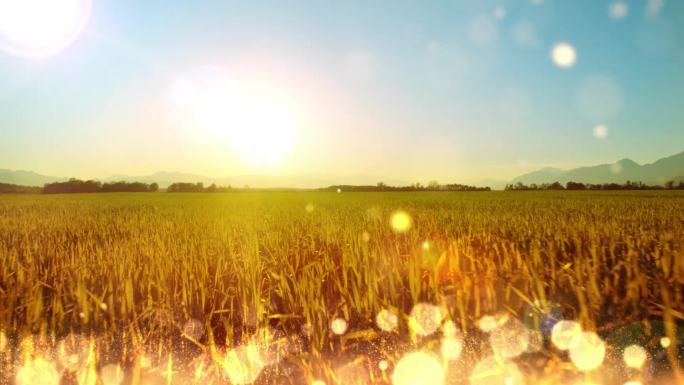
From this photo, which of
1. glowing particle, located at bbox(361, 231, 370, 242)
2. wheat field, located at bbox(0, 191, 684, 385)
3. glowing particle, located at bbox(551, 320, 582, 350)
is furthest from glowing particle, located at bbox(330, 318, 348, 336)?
glowing particle, located at bbox(361, 231, 370, 242)

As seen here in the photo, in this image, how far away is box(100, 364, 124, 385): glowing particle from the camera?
1685 millimetres

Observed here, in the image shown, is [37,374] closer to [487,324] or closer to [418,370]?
[418,370]

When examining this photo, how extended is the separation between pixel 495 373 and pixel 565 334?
57cm

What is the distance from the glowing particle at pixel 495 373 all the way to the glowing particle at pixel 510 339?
0.10 m

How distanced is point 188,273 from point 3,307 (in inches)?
42.9

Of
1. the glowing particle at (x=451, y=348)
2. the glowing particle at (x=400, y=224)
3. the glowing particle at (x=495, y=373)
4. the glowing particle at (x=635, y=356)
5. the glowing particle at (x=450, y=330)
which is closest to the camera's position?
the glowing particle at (x=495, y=373)

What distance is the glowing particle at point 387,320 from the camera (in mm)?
2070

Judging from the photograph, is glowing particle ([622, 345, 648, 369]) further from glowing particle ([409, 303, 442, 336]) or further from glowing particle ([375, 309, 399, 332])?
glowing particle ([375, 309, 399, 332])

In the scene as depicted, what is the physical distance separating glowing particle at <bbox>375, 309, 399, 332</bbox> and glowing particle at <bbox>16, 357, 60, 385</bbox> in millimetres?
1489

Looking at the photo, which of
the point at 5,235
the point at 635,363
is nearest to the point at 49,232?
the point at 5,235

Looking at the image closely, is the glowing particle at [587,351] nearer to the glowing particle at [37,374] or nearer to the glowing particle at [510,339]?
the glowing particle at [510,339]

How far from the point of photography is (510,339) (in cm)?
194

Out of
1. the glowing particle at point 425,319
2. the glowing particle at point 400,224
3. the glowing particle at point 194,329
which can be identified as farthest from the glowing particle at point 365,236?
the glowing particle at point 194,329

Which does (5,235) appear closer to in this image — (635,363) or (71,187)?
(635,363)
